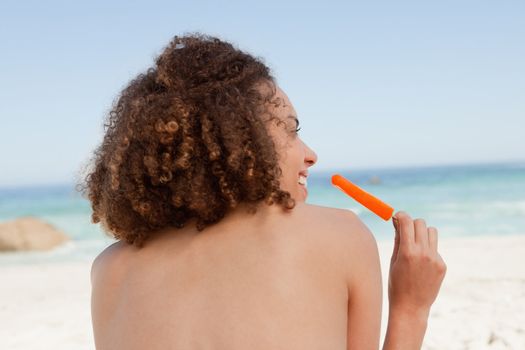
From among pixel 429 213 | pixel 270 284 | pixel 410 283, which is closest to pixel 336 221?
pixel 270 284

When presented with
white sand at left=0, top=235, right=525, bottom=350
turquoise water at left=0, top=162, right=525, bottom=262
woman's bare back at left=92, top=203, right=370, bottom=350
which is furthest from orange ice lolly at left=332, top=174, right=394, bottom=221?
white sand at left=0, top=235, right=525, bottom=350

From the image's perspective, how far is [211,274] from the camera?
4.75 ft

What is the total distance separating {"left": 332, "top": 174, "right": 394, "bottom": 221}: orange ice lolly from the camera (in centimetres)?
178

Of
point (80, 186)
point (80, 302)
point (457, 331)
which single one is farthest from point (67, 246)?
point (80, 186)

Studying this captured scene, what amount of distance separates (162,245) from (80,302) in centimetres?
551

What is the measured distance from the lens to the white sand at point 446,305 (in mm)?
4410

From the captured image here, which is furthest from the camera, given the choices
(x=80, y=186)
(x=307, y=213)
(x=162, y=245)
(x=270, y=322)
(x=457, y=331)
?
(x=457, y=331)

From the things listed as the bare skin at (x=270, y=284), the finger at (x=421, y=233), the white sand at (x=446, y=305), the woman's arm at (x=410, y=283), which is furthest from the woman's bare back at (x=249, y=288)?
the white sand at (x=446, y=305)

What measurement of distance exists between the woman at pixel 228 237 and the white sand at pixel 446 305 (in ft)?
9.48

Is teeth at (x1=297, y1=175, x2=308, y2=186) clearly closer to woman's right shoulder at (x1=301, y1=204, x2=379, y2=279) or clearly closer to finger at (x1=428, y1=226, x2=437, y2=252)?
woman's right shoulder at (x1=301, y1=204, x2=379, y2=279)

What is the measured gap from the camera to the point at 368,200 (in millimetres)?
1820

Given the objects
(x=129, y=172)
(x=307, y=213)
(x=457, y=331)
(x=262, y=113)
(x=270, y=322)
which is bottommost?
(x=457, y=331)

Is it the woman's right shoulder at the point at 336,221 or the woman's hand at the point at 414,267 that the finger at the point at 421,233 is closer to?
the woman's hand at the point at 414,267

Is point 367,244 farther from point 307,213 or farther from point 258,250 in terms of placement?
point 258,250
